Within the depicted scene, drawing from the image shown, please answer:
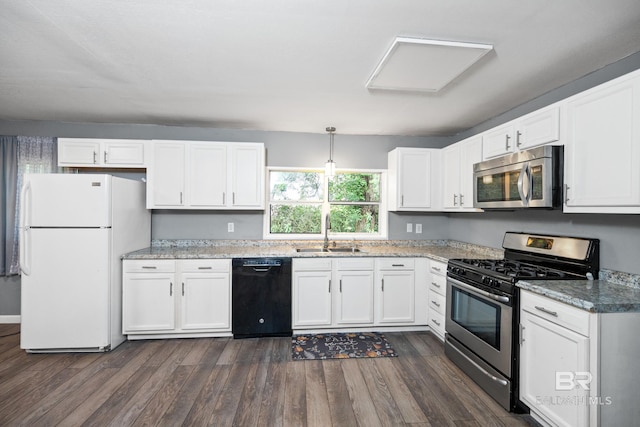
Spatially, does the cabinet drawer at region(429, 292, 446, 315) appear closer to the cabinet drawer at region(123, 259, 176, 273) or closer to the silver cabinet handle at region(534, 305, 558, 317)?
the silver cabinet handle at region(534, 305, 558, 317)

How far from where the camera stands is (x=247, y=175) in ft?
11.8

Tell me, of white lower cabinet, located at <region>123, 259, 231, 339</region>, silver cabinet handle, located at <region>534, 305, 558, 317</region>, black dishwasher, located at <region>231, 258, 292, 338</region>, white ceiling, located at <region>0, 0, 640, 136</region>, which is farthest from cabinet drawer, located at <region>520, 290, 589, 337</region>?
white lower cabinet, located at <region>123, 259, 231, 339</region>

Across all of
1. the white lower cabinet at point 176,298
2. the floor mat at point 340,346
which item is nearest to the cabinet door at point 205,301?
the white lower cabinet at point 176,298

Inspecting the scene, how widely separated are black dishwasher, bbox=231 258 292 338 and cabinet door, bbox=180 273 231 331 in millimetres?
84

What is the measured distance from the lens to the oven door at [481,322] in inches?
84.0

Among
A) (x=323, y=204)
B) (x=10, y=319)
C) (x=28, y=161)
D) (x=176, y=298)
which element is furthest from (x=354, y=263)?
(x=10, y=319)

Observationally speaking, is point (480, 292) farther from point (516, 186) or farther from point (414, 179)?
point (414, 179)

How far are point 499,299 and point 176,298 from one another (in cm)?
295

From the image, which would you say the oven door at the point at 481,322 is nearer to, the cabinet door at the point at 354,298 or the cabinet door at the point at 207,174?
the cabinet door at the point at 354,298

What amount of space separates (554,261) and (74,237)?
13.6ft

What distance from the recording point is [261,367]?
2689 mm

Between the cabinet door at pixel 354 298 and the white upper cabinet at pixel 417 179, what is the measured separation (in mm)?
1020

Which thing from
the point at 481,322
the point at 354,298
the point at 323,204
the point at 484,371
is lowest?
the point at 484,371

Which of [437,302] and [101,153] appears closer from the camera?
[437,302]
